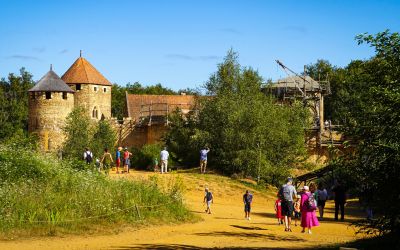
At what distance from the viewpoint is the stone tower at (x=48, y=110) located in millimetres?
55281

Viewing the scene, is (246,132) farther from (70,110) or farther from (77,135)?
(70,110)

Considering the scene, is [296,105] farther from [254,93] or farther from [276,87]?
[276,87]

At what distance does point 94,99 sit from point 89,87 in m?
1.38

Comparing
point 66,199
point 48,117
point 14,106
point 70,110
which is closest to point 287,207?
point 66,199

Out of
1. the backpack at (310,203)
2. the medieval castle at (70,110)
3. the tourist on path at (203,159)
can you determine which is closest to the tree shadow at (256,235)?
the backpack at (310,203)

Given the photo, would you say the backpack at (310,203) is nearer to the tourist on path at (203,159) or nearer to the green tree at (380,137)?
the green tree at (380,137)

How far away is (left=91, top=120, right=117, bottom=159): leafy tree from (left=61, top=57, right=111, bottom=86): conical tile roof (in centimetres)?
1865

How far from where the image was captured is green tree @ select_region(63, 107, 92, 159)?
4053 centimetres

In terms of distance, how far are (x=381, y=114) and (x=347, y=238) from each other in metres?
6.13

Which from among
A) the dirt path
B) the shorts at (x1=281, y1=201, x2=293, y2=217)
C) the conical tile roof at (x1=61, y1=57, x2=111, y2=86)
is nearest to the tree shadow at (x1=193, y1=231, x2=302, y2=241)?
the dirt path

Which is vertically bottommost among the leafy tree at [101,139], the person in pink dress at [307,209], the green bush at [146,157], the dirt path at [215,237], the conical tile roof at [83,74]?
the dirt path at [215,237]

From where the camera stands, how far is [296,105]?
42188mm

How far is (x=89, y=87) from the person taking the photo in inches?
2504

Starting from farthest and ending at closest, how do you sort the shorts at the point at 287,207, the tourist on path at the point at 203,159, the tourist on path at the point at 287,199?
the tourist on path at the point at 203,159 < the shorts at the point at 287,207 < the tourist on path at the point at 287,199
